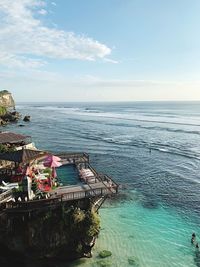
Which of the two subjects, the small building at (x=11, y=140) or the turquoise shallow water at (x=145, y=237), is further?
the small building at (x=11, y=140)

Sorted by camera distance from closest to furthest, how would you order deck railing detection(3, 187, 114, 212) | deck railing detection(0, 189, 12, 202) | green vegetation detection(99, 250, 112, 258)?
1. deck railing detection(3, 187, 114, 212)
2. deck railing detection(0, 189, 12, 202)
3. green vegetation detection(99, 250, 112, 258)

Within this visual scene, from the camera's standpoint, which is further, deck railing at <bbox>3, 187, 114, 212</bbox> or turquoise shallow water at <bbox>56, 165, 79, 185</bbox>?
turquoise shallow water at <bbox>56, 165, 79, 185</bbox>

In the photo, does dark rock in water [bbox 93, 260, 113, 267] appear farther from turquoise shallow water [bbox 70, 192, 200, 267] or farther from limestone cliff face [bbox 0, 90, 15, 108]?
limestone cliff face [bbox 0, 90, 15, 108]

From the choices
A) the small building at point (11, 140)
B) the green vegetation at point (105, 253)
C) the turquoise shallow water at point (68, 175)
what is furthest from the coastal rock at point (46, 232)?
the small building at point (11, 140)

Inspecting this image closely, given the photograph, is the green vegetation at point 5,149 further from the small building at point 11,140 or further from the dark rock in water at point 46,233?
the dark rock in water at point 46,233

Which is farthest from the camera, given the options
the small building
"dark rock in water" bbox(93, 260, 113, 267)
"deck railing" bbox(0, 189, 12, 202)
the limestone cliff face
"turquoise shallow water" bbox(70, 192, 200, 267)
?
the limestone cliff face

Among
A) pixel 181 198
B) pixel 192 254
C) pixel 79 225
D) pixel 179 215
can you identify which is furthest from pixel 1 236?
pixel 181 198

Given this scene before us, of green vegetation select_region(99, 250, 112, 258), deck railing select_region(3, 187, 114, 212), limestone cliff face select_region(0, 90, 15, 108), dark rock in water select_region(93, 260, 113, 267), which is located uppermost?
limestone cliff face select_region(0, 90, 15, 108)

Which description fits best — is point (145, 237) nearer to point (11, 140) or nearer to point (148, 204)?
point (148, 204)

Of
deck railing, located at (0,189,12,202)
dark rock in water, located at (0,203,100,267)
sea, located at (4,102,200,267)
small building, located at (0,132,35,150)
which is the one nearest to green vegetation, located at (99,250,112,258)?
sea, located at (4,102,200,267)

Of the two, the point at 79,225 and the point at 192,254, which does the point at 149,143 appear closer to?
the point at 192,254

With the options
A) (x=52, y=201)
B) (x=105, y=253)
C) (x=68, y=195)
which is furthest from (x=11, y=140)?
(x=105, y=253)
